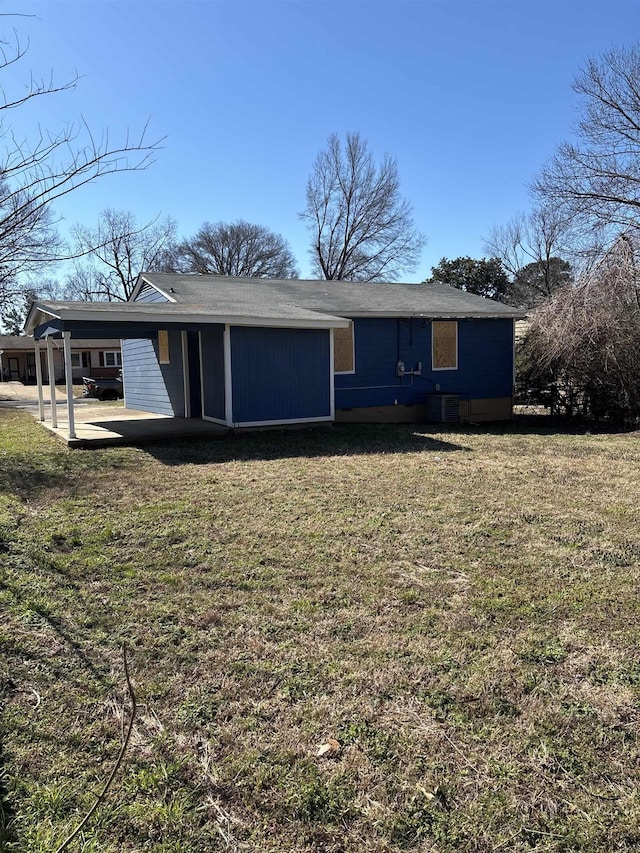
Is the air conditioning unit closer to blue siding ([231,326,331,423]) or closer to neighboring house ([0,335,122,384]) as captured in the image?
blue siding ([231,326,331,423])

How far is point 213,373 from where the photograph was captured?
10.7 m

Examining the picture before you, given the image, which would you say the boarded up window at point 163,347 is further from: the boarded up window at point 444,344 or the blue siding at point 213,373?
the boarded up window at point 444,344

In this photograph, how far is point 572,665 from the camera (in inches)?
111

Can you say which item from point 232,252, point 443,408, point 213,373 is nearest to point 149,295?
point 213,373

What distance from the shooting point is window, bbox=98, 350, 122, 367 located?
34281mm

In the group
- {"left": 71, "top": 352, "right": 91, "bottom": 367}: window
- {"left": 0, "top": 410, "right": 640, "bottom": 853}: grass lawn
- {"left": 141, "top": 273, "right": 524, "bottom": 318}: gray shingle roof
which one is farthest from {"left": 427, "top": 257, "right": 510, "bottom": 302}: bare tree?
{"left": 0, "top": 410, "right": 640, "bottom": 853}: grass lawn

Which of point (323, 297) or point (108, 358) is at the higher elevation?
point (323, 297)

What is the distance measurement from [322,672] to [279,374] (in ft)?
25.4

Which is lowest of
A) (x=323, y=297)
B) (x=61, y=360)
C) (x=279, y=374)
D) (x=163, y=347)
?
(x=279, y=374)

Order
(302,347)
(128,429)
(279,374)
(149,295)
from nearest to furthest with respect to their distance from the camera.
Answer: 1. (128,429)
2. (279,374)
3. (302,347)
4. (149,295)

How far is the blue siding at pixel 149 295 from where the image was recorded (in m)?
12.5

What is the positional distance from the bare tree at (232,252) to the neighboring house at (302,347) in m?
27.3

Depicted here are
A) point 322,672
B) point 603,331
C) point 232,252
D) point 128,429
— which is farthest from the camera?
point 232,252

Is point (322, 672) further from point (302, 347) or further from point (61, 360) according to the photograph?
point (61, 360)
